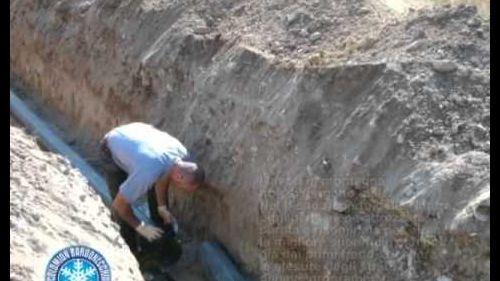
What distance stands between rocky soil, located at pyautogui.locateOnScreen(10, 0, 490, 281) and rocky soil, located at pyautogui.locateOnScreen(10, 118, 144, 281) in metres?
1.45

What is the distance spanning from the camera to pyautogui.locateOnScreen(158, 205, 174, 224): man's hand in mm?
8148

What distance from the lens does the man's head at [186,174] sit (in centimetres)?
791

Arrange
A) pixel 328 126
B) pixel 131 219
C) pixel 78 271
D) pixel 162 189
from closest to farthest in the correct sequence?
pixel 78 271 < pixel 328 126 < pixel 131 219 < pixel 162 189

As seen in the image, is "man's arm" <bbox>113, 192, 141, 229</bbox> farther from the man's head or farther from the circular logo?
the circular logo

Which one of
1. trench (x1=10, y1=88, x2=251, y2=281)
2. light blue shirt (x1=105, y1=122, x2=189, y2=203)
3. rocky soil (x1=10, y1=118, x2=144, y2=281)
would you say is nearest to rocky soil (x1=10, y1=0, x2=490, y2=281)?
trench (x1=10, y1=88, x2=251, y2=281)

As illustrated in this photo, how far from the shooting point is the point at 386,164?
280 inches

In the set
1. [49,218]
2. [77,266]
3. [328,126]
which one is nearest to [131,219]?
[49,218]

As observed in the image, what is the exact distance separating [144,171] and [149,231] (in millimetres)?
508

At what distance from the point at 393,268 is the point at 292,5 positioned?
3736 millimetres

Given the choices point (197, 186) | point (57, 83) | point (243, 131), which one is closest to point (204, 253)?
point (197, 186)

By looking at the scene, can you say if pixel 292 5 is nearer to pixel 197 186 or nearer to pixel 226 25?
pixel 226 25

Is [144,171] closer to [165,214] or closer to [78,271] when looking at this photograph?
[165,214]

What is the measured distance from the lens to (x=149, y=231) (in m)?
7.87

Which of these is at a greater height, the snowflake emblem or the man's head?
the snowflake emblem
